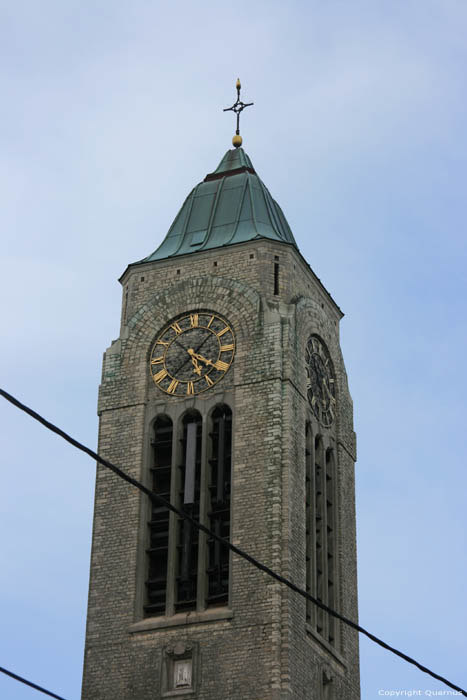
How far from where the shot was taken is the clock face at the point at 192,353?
51625 mm

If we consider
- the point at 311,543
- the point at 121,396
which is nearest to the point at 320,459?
the point at 311,543

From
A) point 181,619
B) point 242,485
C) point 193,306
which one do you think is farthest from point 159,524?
point 193,306

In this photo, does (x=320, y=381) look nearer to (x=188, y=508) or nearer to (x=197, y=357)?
(x=197, y=357)

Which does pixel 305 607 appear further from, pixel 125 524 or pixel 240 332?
pixel 240 332

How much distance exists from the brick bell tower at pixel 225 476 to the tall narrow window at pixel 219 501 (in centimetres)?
5

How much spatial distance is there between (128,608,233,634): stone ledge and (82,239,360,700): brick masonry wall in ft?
0.34

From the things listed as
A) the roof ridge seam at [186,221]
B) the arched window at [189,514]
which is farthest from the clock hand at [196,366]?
the roof ridge seam at [186,221]

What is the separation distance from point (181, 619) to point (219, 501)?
4373 millimetres

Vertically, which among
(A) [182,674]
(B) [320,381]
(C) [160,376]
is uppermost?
(B) [320,381]

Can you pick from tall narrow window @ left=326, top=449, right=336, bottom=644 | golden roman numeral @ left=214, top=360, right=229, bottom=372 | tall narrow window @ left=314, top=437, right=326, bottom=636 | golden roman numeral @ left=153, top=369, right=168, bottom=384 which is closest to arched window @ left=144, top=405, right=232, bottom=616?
golden roman numeral @ left=214, top=360, right=229, bottom=372

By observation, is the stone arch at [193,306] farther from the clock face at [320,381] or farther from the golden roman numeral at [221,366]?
the clock face at [320,381]

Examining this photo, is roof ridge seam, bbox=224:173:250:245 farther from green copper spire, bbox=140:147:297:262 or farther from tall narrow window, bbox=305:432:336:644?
tall narrow window, bbox=305:432:336:644

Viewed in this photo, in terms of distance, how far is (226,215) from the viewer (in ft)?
188

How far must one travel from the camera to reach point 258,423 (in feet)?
163
